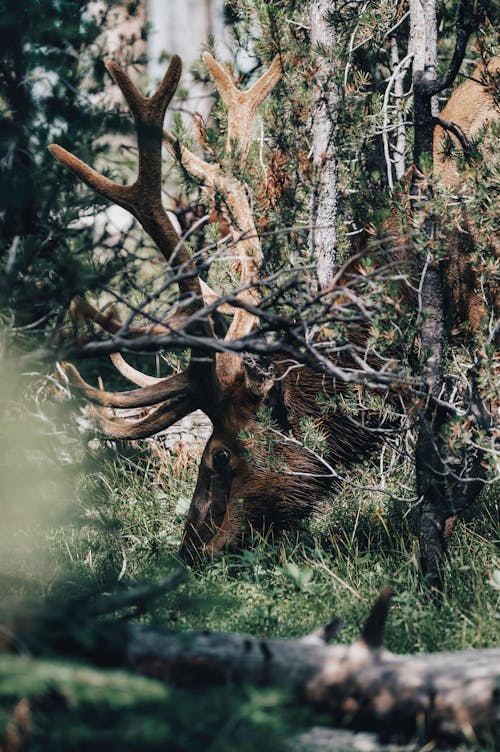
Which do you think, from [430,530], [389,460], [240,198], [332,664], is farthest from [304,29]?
[332,664]

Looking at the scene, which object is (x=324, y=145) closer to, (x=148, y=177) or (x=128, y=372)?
(x=148, y=177)

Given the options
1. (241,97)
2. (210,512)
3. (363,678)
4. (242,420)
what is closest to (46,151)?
(241,97)

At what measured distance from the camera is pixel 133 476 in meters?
5.76

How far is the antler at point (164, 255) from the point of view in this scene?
320 cm

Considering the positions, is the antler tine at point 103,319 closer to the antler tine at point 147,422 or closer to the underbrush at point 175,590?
the underbrush at point 175,590

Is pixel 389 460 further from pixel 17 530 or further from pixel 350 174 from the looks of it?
pixel 17 530

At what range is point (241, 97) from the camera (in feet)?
14.3

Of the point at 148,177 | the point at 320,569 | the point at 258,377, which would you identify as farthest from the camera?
the point at 258,377

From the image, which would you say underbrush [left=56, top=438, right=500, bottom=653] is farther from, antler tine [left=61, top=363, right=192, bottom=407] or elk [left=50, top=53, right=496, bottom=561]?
antler tine [left=61, top=363, right=192, bottom=407]

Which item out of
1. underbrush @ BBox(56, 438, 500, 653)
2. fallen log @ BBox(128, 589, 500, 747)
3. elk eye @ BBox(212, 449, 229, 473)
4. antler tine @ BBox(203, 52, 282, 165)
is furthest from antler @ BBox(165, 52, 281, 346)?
fallen log @ BBox(128, 589, 500, 747)

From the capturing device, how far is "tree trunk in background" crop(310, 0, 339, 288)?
3918 mm

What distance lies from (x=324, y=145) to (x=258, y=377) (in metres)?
1.31

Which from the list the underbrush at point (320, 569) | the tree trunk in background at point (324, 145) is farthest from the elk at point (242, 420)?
the tree trunk in background at point (324, 145)

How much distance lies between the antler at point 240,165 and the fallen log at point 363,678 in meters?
2.01
